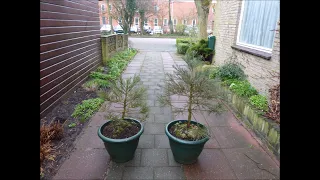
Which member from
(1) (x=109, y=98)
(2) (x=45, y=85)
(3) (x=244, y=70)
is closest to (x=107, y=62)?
(2) (x=45, y=85)

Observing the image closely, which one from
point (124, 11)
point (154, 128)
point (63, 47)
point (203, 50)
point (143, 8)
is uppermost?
point (143, 8)

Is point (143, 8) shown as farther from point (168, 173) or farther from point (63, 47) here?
point (168, 173)

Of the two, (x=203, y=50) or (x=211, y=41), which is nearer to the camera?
(x=211, y=41)

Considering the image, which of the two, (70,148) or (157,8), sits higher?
(157,8)

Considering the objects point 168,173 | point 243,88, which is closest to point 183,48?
point 243,88

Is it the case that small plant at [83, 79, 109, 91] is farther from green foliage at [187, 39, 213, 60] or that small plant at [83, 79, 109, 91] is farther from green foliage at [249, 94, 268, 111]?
green foliage at [187, 39, 213, 60]

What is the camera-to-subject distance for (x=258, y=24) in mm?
4492

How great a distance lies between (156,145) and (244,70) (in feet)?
9.91

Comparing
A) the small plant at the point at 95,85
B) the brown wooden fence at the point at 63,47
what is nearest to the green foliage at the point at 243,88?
the small plant at the point at 95,85

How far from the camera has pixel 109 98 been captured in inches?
92.3

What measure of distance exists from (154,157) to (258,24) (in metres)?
3.86

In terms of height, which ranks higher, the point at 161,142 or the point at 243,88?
the point at 243,88
